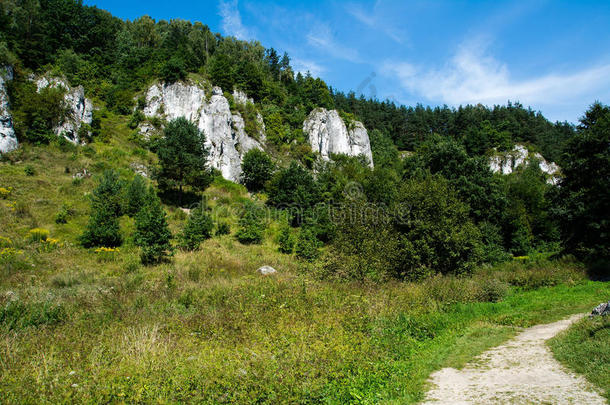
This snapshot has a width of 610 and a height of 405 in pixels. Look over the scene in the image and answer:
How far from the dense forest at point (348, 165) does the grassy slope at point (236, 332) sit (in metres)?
3.82

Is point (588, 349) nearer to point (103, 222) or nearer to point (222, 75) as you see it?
point (103, 222)

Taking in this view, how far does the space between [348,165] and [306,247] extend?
95.9 feet

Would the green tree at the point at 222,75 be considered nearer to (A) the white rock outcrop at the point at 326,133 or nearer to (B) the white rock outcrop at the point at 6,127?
(A) the white rock outcrop at the point at 326,133

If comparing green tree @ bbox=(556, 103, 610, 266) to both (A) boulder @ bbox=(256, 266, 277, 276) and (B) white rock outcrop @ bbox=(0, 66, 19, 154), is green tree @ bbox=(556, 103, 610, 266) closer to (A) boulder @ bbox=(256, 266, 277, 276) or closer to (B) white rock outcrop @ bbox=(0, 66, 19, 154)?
(A) boulder @ bbox=(256, 266, 277, 276)

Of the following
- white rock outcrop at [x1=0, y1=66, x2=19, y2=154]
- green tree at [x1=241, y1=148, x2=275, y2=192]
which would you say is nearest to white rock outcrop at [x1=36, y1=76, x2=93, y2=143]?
white rock outcrop at [x1=0, y1=66, x2=19, y2=154]

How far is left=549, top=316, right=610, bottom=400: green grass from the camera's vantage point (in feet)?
16.2

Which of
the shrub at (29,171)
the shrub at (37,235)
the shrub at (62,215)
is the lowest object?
the shrub at (37,235)

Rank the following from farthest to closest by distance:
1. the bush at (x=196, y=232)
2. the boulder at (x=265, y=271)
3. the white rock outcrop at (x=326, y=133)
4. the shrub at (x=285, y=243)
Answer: the white rock outcrop at (x=326, y=133), the shrub at (x=285, y=243), the bush at (x=196, y=232), the boulder at (x=265, y=271)

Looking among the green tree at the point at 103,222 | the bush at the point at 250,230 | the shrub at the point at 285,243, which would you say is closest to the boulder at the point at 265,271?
the shrub at the point at 285,243

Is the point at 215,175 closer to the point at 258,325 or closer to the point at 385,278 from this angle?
the point at 385,278

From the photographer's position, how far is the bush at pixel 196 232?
21.6 meters

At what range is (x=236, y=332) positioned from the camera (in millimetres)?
7305

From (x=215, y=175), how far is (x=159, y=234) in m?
22.5

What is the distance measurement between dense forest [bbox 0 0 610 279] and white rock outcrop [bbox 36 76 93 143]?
113 centimetres
